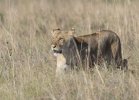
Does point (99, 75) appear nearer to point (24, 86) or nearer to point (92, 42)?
point (24, 86)

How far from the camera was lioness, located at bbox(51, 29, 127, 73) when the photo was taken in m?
6.31

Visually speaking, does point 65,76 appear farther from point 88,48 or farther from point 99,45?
point 99,45

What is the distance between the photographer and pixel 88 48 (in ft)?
21.6

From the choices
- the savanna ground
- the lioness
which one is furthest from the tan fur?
the savanna ground

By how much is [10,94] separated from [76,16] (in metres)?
6.84

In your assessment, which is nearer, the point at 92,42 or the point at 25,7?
the point at 92,42

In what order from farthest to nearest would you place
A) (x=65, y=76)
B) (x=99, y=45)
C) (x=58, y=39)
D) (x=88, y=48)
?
(x=99, y=45) → (x=88, y=48) → (x=58, y=39) → (x=65, y=76)

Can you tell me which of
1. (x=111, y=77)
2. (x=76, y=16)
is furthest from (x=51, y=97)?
(x=76, y=16)

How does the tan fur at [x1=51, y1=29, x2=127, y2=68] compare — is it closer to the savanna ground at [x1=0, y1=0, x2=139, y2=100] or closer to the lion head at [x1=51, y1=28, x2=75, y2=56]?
Result: the lion head at [x1=51, y1=28, x2=75, y2=56]

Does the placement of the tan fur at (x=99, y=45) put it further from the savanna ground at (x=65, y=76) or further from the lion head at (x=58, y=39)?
the savanna ground at (x=65, y=76)

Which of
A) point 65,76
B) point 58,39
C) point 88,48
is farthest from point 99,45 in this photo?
point 65,76

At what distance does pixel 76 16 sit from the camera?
465 inches

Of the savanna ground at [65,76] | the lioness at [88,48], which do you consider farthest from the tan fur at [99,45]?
the savanna ground at [65,76]

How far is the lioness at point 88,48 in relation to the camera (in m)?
6.31
